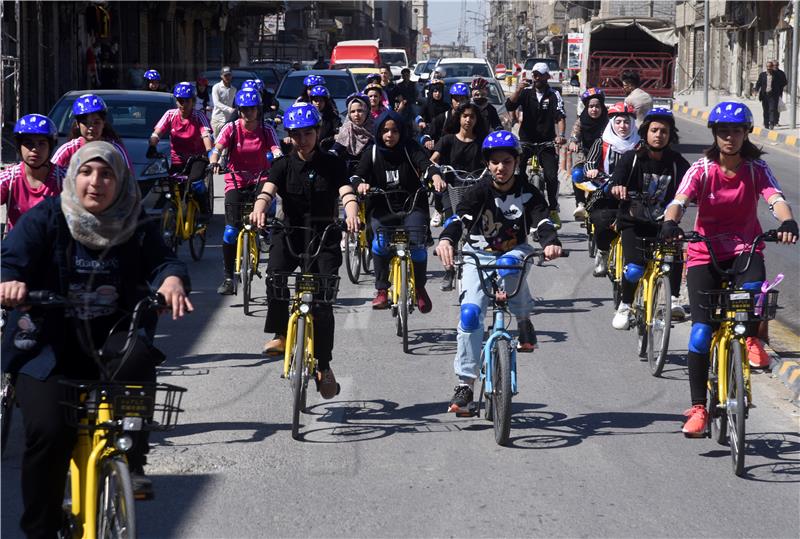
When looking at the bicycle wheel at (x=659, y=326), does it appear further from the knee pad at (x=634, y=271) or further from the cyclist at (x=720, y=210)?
the cyclist at (x=720, y=210)

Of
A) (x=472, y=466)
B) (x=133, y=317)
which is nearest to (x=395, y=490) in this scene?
(x=472, y=466)

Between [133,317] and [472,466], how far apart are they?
2537 mm

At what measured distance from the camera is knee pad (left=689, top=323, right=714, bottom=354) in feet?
23.9

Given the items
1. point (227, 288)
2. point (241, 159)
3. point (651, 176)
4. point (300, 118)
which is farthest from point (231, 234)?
point (651, 176)

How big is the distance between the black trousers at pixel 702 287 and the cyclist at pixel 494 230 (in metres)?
0.92

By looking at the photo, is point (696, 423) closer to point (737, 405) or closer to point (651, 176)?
point (737, 405)

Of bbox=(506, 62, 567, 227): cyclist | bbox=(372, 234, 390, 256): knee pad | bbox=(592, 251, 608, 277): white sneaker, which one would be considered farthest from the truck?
bbox=(372, 234, 390, 256): knee pad

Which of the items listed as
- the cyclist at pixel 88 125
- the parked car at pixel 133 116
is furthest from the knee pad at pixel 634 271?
the parked car at pixel 133 116

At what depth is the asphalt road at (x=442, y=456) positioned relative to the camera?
5.99 m

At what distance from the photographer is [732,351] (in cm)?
685

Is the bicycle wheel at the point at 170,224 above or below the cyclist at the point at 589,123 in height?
below

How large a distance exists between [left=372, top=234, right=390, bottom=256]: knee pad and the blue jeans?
10.4ft

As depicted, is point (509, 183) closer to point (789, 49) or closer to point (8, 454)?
point (8, 454)

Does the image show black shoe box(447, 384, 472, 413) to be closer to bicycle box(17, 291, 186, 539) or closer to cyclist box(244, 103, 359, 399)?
cyclist box(244, 103, 359, 399)
